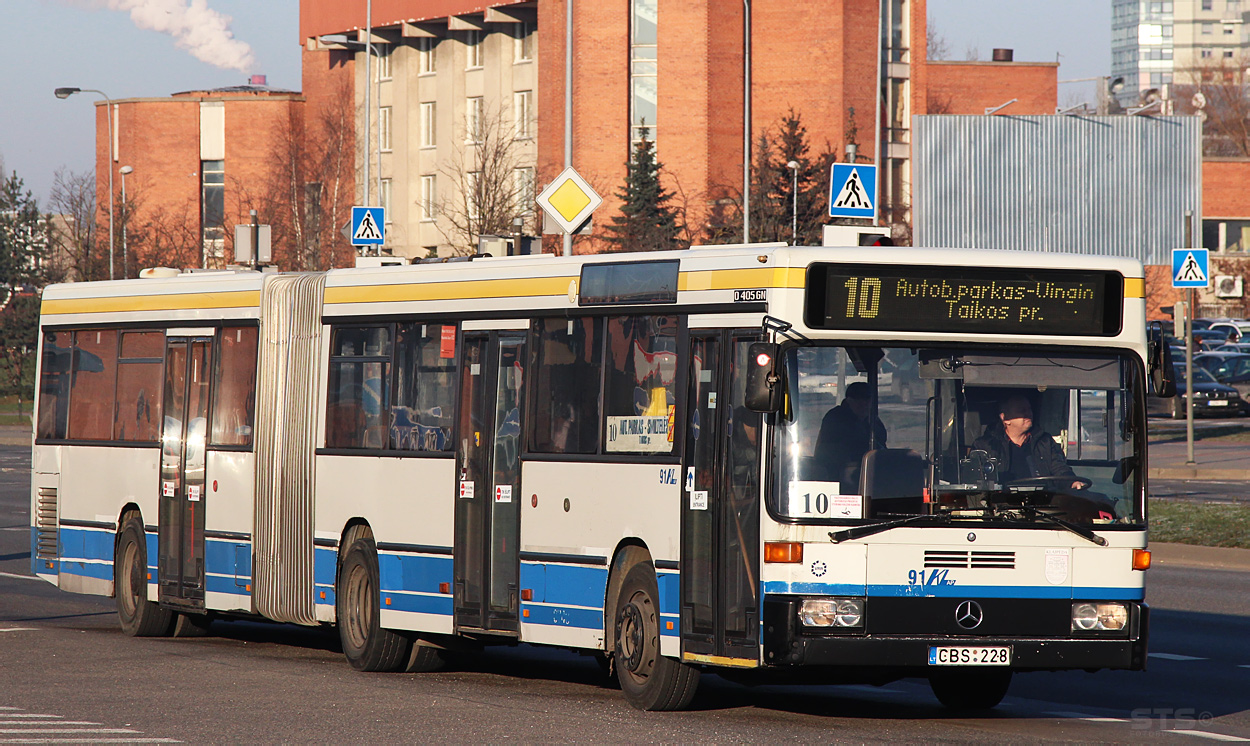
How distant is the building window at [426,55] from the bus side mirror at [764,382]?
73705 millimetres

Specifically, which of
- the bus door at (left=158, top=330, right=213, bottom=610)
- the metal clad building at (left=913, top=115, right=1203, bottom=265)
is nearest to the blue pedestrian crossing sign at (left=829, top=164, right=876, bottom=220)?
the bus door at (left=158, top=330, right=213, bottom=610)

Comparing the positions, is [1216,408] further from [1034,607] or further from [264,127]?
[264,127]

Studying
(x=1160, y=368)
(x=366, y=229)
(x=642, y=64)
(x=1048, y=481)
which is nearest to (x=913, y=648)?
(x=1048, y=481)

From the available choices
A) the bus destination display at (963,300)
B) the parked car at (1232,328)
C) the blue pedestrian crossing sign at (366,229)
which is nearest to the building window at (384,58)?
the parked car at (1232,328)

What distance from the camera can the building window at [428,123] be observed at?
8194cm

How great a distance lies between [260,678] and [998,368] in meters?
5.59

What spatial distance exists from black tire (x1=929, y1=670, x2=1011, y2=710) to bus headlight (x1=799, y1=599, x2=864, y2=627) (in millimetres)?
Answer: 1528

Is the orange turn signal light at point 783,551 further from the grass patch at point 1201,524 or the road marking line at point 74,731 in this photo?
the grass patch at point 1201,524

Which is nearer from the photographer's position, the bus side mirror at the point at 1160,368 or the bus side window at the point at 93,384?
the bus side mirror at the point at 1160,368

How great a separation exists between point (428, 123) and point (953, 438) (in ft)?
244

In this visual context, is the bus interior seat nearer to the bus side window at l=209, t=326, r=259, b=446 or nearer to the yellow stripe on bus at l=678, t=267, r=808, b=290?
the yellow stripe on bus at l=678, t=267, r=808, b=290

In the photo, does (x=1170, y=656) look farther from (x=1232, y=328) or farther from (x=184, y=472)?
(x=1232, y=328)

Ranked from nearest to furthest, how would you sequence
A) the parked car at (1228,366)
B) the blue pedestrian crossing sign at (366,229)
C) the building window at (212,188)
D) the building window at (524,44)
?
the blue pedestrian crossing sign at (366,229)
the parked car at (1228,366)
the building window at (524,44)
the building window at (212,188)

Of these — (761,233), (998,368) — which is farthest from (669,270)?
(761,233)
